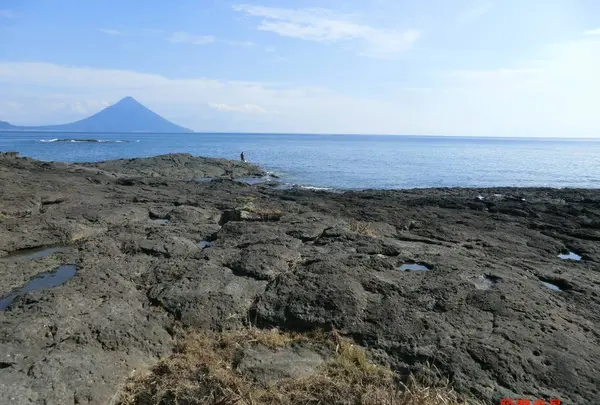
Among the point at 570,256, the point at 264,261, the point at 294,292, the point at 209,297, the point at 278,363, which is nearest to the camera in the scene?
the point at 278,363

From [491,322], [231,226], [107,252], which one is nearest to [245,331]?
[491,322]

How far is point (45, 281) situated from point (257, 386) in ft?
19.2

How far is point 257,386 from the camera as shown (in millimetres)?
5613

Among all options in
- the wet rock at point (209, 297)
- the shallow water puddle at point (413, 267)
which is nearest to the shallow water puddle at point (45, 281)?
the wet rock at point (209, 297)

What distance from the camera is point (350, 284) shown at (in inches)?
351

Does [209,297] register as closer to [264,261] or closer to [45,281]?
[264,261]

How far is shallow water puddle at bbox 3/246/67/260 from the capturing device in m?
10.7

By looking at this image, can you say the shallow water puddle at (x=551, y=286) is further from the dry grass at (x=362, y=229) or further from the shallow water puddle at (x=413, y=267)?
the dry grass at (x=362, y=229)

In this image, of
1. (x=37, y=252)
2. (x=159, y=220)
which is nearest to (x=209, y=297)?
(x=37, y=252)

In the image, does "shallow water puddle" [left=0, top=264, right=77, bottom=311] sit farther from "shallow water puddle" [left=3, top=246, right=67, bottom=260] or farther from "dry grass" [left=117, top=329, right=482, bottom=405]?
"dry grass" [left=117, top=329, right=482, bottom=405]

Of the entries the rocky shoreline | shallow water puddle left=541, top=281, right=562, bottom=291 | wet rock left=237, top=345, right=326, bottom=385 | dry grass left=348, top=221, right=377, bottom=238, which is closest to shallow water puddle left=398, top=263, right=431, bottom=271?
the rocky shoreline

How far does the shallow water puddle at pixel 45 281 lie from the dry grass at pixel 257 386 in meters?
3.78

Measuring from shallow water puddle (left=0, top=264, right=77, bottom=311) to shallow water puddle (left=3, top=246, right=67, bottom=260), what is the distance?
1.32 metres

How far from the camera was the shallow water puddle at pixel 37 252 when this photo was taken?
10.7 meters
